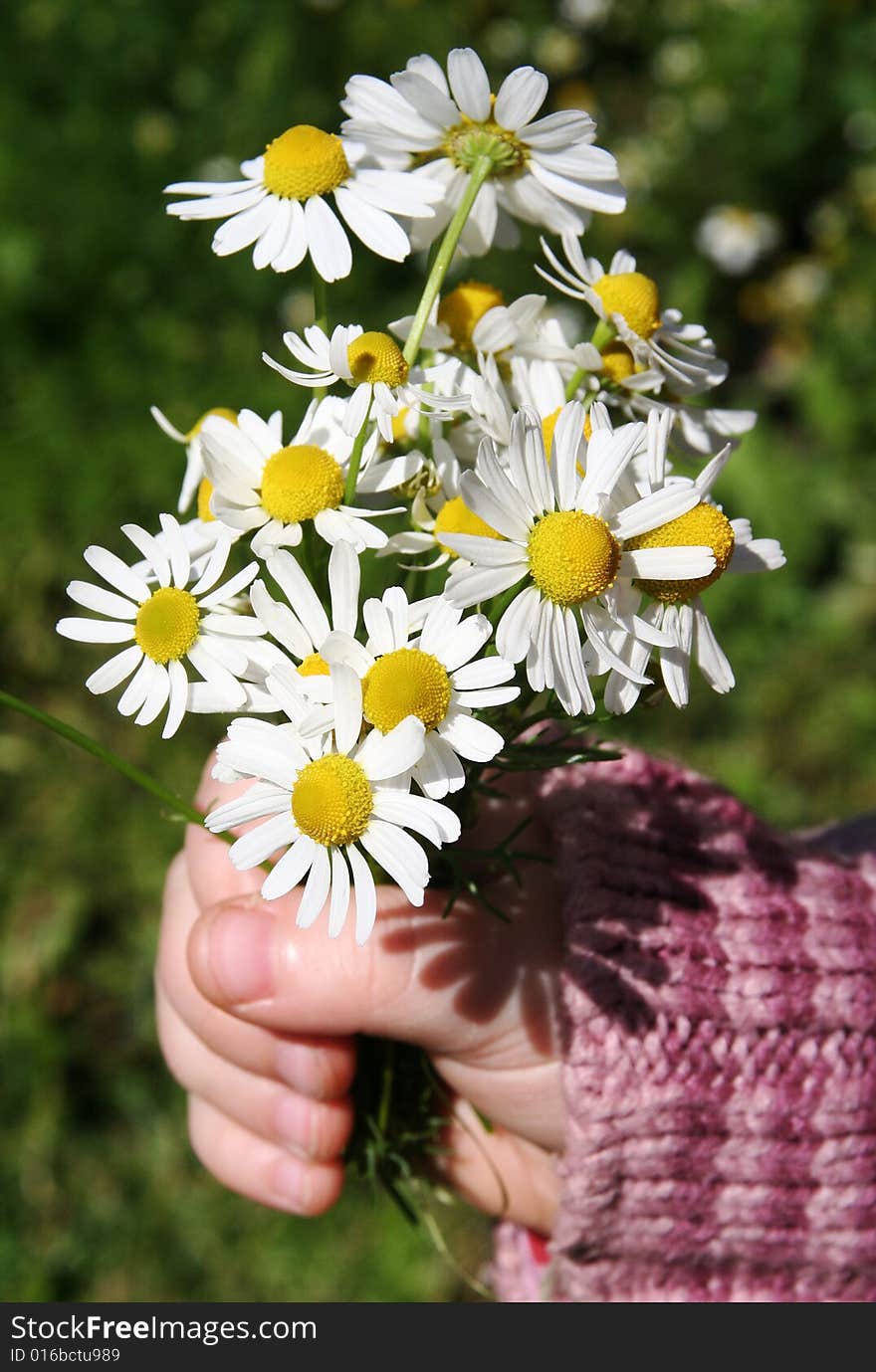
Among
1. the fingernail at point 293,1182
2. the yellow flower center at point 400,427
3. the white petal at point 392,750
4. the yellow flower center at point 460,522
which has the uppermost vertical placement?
the yellow flower center at point 400,427

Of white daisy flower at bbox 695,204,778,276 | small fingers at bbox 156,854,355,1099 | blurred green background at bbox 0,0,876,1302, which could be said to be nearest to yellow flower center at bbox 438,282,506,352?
small fingers at bbox 156,854,355,1099

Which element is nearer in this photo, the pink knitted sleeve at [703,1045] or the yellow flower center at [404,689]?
the yellow flower center at [404,689]

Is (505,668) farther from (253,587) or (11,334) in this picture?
(11,334)

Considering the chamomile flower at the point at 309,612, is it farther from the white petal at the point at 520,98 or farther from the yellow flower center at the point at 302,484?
the white petal at the point at 520,98

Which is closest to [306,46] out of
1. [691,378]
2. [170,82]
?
[170,82]

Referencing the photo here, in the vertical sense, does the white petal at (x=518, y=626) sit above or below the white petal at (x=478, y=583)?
below

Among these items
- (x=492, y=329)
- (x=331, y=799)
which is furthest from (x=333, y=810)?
Answer: (x=492, y=329)

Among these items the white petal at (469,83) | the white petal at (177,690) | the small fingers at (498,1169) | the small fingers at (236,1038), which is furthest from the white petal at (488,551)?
the small fingers at (498,1169)

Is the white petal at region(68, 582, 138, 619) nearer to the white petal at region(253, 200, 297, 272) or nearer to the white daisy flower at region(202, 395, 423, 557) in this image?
the white daisy flower at region(202, 395, 423, 557)
